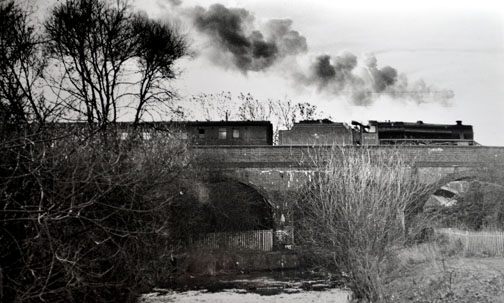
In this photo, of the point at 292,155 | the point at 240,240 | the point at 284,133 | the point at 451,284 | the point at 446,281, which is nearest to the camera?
the point at 451,284

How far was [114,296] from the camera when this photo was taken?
9.23 m

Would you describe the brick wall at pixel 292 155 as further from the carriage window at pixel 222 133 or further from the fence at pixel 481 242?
the carriage window at pixel 222 133

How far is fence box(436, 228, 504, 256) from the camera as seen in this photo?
20.2 m

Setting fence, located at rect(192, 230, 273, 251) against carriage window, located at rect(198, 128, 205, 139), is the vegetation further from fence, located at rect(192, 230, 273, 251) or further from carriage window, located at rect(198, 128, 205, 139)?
carriage window, located at rect(198, 128, 205, 139)

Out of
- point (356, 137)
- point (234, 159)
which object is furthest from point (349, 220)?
point (356, 137)

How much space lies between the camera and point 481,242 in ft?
68.5

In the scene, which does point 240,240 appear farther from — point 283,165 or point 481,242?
point 481,242

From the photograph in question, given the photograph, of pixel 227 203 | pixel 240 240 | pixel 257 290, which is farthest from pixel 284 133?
pixel 257 290

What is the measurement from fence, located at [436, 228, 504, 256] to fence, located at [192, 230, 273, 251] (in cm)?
988

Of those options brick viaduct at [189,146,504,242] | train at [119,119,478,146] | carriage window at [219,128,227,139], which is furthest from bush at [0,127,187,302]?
carriage window at [219,128,227,139]

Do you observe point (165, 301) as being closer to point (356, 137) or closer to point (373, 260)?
point (373, 260)

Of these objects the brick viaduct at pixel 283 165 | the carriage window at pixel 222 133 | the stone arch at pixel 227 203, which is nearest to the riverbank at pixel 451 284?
the brick viaduct at pixel 283 165

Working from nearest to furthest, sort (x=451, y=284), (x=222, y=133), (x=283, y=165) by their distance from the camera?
(x=451, y=284) → (x=283, y=165) → (x=222, y=133)

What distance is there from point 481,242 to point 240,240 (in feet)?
39.2
